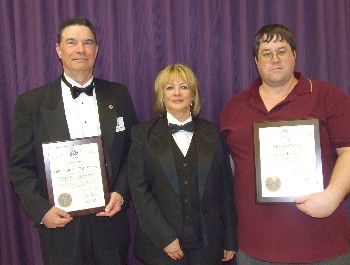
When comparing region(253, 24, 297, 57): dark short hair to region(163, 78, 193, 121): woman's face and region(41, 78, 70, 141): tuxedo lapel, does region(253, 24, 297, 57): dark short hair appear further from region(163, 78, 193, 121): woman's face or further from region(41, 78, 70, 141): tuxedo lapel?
region(41, 78, 70, 141): tuxedo lapel

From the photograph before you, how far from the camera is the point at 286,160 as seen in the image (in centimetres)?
205

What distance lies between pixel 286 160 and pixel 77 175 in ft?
3.59

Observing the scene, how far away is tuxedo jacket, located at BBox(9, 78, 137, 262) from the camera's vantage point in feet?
7.32

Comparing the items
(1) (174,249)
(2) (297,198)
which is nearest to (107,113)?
(1) (174,249)

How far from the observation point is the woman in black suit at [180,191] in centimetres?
216

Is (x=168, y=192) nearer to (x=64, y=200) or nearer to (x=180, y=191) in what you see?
(x=180, y=191)

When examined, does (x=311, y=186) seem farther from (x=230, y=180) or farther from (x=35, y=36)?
(x=35, y=36)

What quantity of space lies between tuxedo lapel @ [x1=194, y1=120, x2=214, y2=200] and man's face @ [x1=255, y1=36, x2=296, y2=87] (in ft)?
1.48

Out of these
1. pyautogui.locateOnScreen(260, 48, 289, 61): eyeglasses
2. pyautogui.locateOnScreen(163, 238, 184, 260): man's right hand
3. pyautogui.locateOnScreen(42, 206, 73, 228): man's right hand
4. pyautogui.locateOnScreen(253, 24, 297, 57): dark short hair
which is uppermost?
pyautogui.locateOnScreen(253, 24, 297, 57): dark short hair

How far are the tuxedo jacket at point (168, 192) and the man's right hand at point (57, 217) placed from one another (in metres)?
0.37

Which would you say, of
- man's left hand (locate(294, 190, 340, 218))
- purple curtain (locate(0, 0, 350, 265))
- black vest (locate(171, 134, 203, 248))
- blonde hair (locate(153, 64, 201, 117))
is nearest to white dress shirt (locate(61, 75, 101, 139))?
blonde hair (locate(153, 64, 201, 117))

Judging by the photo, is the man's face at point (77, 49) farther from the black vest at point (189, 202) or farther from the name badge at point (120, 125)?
the black vest at point (189, 202)

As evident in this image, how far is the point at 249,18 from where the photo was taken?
9.98 ft

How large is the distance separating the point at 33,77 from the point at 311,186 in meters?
2.06
